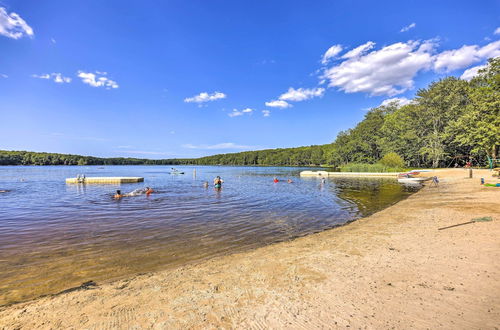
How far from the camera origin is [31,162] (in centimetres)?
17288

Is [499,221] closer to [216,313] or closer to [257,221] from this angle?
[257,221]

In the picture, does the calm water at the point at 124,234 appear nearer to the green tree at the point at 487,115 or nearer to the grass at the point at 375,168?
the green tree at the point at 487,115

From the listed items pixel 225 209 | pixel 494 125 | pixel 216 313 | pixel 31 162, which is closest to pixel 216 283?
pixel 216 313

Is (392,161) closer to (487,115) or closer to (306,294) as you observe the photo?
(487,115)

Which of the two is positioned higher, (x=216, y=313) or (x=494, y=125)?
(x=494, y=125)

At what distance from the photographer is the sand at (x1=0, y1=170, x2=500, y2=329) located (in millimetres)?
3693

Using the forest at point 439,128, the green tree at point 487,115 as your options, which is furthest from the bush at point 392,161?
the green tree at point 487,115

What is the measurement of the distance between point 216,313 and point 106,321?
5.82 feet

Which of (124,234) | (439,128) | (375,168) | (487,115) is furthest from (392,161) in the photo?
(124,234)

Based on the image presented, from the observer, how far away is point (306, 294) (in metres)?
4.50

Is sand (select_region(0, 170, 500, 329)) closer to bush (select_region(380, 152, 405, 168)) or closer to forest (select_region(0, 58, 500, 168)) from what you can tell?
forest (select_region(0, 58, 500, 168))

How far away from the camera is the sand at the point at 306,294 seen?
369cm

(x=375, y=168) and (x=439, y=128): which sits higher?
(x=439, y=128)

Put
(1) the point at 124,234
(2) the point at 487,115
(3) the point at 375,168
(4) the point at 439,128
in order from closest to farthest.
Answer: (1) the point at 124,234
(2) the point at 487,115
(3) the point at 375,168
(4) the point at 439,128
